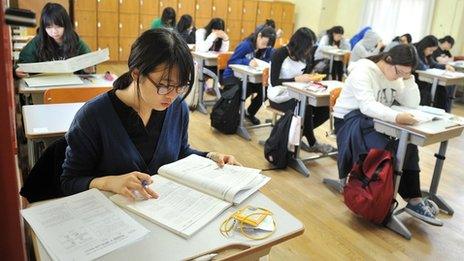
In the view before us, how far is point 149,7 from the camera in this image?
854cm

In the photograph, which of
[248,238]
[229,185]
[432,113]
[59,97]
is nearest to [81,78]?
[59,97]

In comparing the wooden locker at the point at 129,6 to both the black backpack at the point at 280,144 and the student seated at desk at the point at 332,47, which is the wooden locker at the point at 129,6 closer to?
the student seated at desk at the point at 332,47

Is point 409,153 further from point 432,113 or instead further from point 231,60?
point 231,60

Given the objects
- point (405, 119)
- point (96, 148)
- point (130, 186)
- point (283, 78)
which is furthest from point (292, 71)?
point (130, 186)

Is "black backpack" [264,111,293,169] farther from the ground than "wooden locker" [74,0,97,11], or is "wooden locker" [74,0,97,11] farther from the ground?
"wooden locker" [74,0,97,11]

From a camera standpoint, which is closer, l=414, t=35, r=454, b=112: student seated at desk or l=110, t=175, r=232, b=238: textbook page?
l=110, t=175, r=232, b=238: textbook page

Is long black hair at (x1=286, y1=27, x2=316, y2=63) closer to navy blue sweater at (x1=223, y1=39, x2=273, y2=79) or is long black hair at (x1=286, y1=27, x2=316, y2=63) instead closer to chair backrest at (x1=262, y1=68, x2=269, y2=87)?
chair backrest at (x1=262, y1=68, x2=269, y2=87)

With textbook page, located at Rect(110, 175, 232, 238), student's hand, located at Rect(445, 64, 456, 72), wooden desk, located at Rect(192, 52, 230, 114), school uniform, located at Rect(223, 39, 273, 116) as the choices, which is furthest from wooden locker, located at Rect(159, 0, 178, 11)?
textbook page, located at Rect(110, 175, 232, 238)

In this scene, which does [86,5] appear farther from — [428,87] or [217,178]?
[217,178]

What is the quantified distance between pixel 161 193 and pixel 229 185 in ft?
0.71

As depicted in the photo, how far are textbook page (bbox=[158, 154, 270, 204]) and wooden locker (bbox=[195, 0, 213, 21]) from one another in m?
8.20

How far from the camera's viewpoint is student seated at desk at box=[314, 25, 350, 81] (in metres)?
7.20

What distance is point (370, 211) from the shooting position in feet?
8.53

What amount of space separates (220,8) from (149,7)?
69.1 inches
